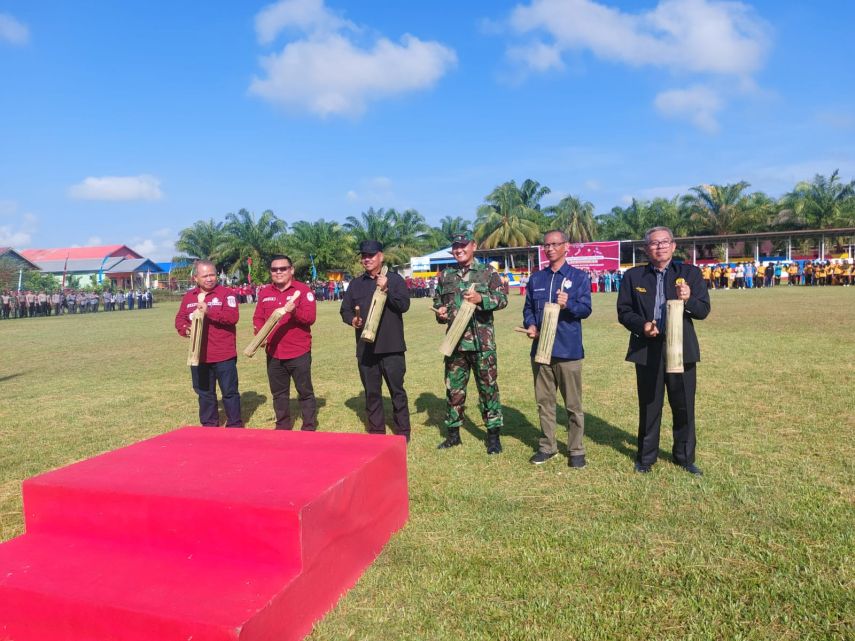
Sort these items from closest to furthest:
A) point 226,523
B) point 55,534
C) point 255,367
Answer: point 226,523, point 55,534, point 255,367

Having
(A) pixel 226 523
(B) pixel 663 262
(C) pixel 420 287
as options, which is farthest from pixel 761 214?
(A) pixel 226 523

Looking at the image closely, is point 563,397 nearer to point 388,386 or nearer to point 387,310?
A: point 388,386

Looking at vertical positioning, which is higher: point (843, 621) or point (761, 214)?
point (761, 214)

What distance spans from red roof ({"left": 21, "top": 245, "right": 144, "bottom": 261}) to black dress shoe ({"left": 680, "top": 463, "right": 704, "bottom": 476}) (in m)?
80.5

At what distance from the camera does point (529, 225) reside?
5531 centimetres

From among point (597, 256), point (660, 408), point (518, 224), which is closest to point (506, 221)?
point (518, 224)

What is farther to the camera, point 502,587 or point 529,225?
point 529,225

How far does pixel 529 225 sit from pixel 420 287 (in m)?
16.0

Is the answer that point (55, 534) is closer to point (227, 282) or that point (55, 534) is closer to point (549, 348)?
point (549, 348)

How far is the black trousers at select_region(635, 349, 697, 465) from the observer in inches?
194

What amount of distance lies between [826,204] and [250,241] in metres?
48.8

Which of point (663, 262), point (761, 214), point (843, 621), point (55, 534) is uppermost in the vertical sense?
point (761, 214)

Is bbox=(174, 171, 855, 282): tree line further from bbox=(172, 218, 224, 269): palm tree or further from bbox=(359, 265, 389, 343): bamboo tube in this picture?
bbox=(359, 265, 389, 343): bamboo tube

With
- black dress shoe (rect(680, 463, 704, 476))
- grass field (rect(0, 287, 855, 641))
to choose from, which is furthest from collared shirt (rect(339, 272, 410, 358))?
black dress shoe (rect(680, 463, 704, 476))
